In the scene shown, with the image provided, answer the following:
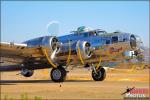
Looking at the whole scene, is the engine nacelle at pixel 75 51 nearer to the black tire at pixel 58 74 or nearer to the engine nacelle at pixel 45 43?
the engine nacelle at pixel 45 43

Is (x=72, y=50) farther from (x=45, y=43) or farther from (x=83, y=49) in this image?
(x=45, y=43)

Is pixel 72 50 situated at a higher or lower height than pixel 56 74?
higher

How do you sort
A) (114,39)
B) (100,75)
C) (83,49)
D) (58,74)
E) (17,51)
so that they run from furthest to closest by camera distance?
(100,75)
(114,39)
(58,74)
(17,51)
(83,49)

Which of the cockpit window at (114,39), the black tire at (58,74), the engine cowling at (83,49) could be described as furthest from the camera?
the cockpit window at (114,39)

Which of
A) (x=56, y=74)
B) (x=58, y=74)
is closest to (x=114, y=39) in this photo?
(x=58, y=74)

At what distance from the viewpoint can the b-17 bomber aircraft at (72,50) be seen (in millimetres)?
28938

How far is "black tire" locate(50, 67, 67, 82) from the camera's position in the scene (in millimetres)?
29305

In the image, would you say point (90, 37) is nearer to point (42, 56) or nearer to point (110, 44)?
point (110, 44)

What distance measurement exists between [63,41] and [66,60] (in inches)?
97.7

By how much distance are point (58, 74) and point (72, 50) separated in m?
2.00

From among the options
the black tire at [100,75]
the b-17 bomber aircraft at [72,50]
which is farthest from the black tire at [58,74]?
the black tire at [100,75]

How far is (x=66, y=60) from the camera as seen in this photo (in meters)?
29.4

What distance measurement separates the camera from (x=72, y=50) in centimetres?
2903

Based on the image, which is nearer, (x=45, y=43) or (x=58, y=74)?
(x=45, y=43)
